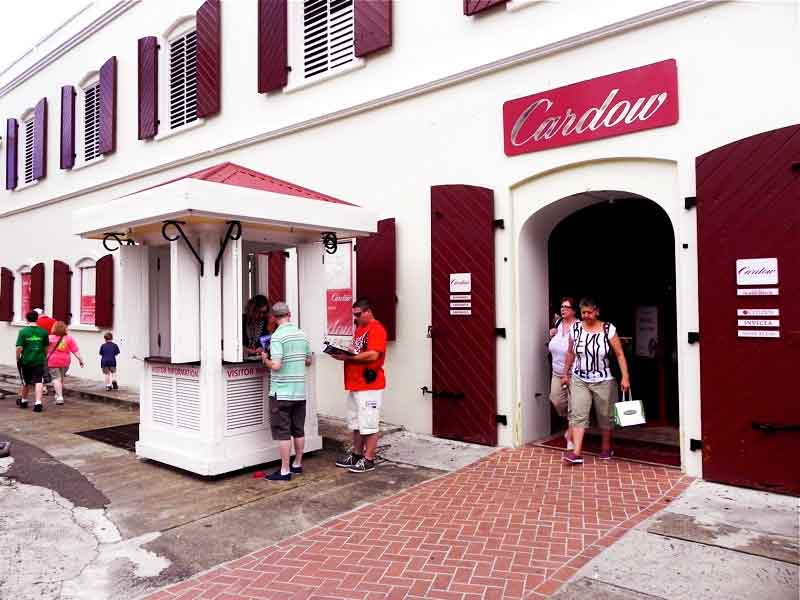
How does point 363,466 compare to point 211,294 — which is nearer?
point 211,294

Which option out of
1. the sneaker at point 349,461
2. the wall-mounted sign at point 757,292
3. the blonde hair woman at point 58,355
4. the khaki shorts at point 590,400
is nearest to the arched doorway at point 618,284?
the khaki shorts at point 590,400

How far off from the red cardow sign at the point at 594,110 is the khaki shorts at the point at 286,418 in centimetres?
359

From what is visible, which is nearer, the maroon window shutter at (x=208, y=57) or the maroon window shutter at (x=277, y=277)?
the maroon window shutter at (x=277, y=277)

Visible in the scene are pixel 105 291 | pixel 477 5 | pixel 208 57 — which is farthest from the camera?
pixel 105 291

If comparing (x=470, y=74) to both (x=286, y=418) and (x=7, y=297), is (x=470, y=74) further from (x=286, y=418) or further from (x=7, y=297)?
(x=7, y=297)

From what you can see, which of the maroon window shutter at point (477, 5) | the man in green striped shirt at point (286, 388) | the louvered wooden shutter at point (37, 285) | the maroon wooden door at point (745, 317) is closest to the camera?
the maroon wooden door at point (745, 317)

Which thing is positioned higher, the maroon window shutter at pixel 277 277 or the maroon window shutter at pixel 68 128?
the maroon window shutter at pixel 68 128

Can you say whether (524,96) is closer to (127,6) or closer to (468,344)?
(468,344)

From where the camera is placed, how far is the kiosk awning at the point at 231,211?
Result: 5.43 m

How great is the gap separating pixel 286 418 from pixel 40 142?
13.4 meters

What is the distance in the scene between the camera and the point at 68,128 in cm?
1445

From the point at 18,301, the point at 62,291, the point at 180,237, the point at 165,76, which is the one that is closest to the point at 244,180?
the point at 180,237

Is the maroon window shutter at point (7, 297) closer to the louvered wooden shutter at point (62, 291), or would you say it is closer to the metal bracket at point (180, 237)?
the louvered wooden shutter at point (62, 291)

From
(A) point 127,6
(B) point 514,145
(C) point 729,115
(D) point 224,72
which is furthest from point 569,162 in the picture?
(A) point 127,6
